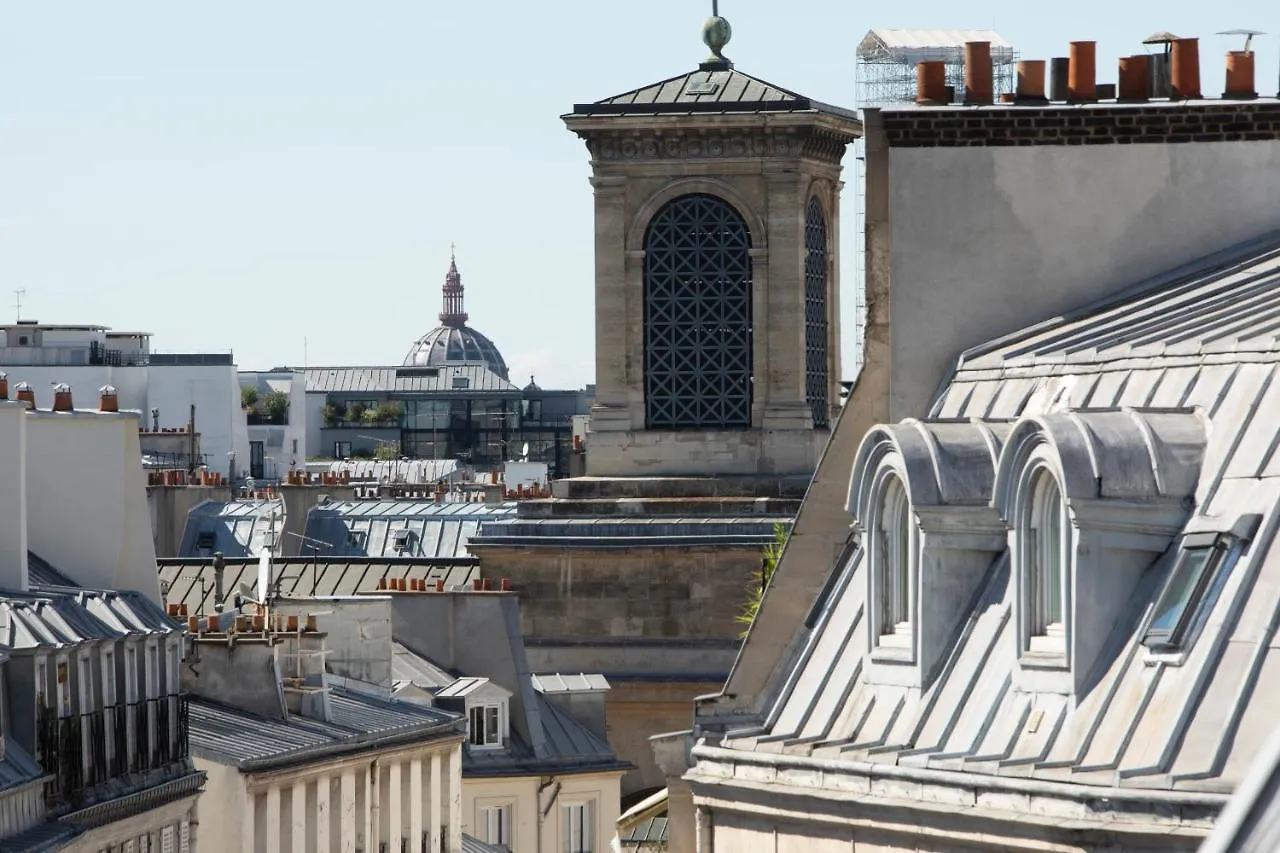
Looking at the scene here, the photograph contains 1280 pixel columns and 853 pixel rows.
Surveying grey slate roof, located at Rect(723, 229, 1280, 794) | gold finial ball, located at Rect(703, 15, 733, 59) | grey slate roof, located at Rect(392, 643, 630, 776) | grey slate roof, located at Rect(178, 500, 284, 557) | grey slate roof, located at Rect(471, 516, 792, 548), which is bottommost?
grey slate roof, located at Rect(392, 643, 630, 776)

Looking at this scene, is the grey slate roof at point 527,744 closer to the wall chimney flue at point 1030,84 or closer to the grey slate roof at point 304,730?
the grey slate roof at point 304,730

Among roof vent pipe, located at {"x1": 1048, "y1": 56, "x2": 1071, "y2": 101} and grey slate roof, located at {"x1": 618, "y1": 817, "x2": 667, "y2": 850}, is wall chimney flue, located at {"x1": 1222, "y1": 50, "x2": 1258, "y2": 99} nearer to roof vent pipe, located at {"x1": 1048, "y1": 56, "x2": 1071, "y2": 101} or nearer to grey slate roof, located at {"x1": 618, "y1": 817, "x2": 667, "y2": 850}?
roof vent pipe, located at {"x1": 1048, "y1": 56, "x2": 1071, "y2": 101}

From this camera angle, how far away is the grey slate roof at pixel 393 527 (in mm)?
90750

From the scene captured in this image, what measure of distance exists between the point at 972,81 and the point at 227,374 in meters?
113

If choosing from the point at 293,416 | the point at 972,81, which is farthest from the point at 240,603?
the point at 293,416

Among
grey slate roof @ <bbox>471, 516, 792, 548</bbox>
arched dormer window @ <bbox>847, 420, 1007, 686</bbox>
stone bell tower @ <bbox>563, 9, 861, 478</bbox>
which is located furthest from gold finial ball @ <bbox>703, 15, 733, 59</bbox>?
arched dormer window @ <bbox>847, 420, 1007, 686</bbox>

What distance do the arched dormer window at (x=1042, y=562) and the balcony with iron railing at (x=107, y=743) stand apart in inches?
676

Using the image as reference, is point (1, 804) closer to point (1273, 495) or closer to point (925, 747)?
point (925, 747)

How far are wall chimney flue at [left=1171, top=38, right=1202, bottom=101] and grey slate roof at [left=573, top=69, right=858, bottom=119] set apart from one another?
128 feet

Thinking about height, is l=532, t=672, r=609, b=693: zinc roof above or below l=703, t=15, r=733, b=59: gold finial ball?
below

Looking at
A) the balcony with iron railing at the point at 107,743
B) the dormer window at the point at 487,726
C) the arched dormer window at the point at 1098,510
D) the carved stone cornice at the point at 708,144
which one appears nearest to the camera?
the arched dormer window at the point at 1098,510

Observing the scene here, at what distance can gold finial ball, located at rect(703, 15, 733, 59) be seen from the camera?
68481 millimetres

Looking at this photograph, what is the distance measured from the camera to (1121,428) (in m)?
19.7

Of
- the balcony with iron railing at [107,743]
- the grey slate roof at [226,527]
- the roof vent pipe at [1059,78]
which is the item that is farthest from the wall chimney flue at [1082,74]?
the grey slate roof at [226,527]
